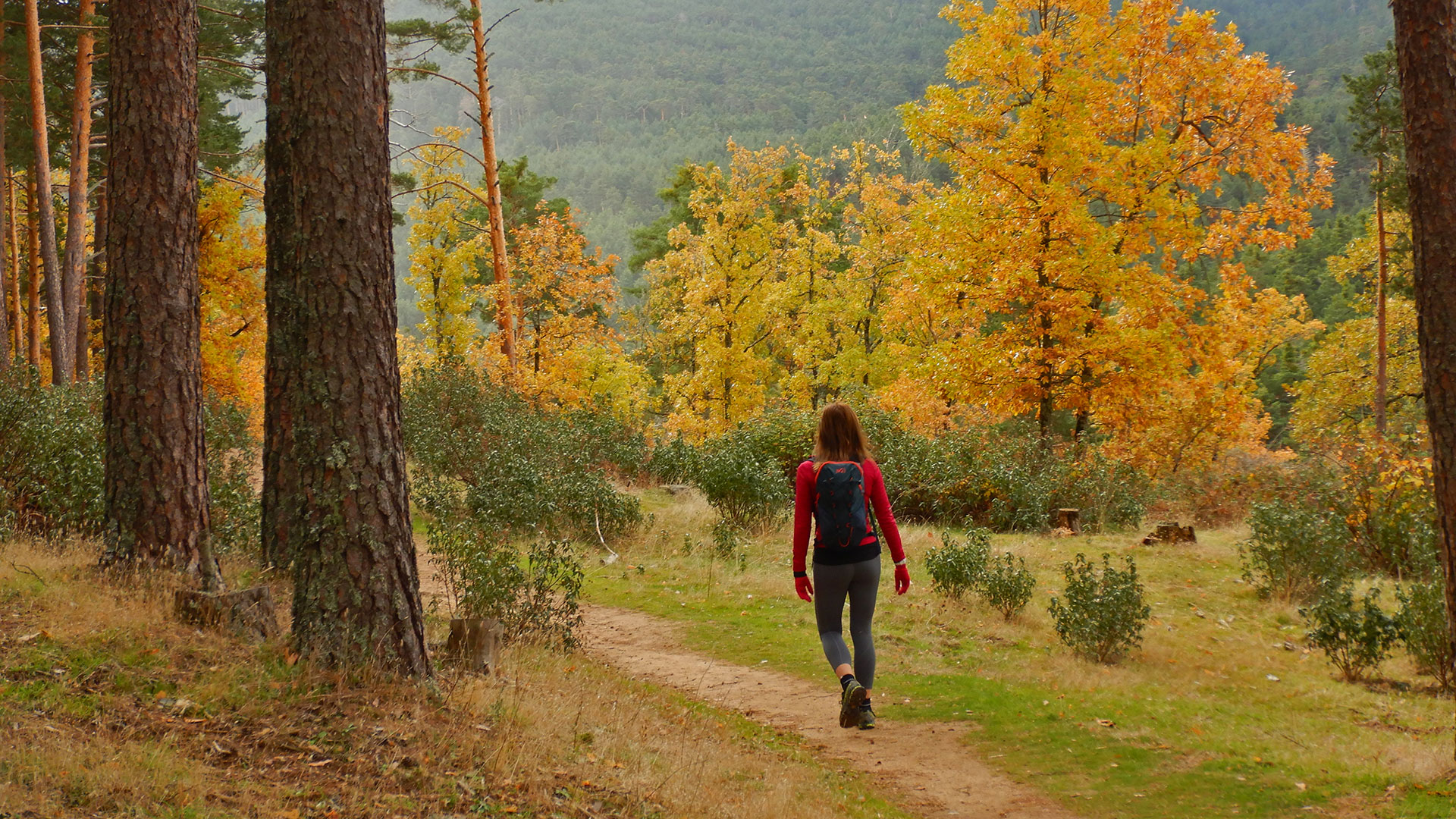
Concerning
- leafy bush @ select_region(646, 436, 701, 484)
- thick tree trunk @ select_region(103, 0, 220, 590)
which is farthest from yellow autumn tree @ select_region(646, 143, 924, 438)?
thick tree trunk @ select_region(103, 0, 220, 590)

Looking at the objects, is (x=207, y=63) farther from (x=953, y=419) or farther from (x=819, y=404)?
(x=819, y=404)

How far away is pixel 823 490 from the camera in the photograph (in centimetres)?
591

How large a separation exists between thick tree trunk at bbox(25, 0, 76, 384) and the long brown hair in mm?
15992

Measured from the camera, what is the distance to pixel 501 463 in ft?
41.6

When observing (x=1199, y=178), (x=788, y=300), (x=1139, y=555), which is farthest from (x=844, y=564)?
(x=788, y=300)

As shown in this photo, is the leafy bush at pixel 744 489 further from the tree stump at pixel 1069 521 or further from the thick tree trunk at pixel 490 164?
the thick tree trunk at pixel 490 164

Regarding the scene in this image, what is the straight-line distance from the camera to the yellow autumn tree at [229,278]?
22.2m

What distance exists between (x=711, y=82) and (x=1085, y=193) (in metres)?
159

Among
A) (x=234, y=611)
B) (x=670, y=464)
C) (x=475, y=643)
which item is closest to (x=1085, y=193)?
(x=670, y=464)

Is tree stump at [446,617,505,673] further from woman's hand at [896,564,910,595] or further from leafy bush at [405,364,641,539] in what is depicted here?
leafy bush at [405,364,641,539]

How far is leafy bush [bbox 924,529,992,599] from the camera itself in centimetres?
954

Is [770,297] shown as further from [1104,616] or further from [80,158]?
[1104,616]

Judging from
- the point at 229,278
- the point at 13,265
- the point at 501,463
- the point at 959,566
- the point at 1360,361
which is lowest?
the point at 959,566

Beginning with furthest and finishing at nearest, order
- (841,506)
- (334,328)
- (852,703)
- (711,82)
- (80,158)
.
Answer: (711,82), (80,158), (852,703), (841,506), (334,328)
